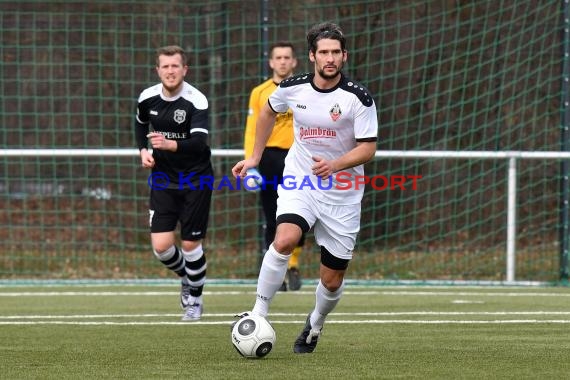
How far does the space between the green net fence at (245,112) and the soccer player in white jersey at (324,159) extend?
5.67 metres

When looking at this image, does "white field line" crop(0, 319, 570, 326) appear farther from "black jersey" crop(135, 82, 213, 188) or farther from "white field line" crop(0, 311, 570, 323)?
"black jersey" crop(135, 82, 213, 188)

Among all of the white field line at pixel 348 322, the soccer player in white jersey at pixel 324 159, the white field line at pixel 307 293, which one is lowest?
the white field line at pixel 307 293

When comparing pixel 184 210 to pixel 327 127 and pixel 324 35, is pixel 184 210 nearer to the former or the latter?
pixel 327 127

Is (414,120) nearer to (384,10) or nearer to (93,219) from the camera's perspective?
(384,10)

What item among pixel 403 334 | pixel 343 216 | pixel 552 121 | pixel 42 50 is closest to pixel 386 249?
pixel 552 121

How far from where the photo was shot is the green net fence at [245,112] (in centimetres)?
1224

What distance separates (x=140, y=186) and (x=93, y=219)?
24.9 inches

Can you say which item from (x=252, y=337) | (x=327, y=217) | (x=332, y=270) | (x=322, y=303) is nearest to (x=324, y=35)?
(x=327, y=217)

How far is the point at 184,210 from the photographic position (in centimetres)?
812

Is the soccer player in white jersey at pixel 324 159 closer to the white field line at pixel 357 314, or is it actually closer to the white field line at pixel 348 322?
the white field line at pixel 348 322

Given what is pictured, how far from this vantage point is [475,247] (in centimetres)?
1260

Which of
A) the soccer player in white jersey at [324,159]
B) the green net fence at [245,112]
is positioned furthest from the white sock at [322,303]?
the green net fence at [245,112]

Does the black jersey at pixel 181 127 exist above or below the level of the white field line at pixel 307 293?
above

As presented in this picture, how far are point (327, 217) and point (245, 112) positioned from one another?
21.5 ft
